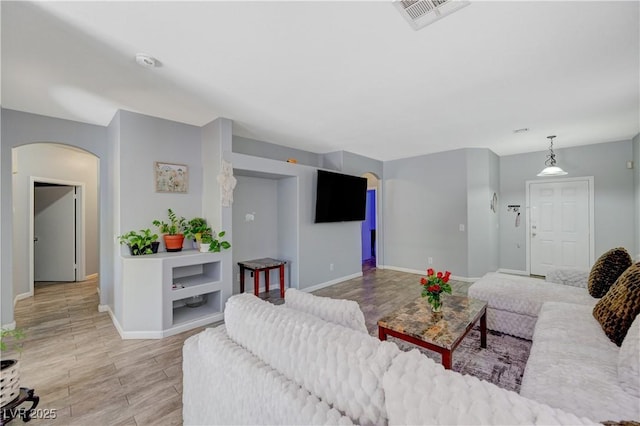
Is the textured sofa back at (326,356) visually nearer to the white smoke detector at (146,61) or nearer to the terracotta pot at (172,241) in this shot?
the white smoke detector at (146,61)

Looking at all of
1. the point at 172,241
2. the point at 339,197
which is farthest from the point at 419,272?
the point at 172,241

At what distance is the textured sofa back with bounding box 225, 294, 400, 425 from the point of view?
918mm

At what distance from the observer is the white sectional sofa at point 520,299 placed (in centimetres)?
266

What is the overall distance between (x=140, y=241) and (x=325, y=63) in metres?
2.78

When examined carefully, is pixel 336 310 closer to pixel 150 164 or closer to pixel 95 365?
pixel 95 365

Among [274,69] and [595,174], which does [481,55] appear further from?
[595,174]

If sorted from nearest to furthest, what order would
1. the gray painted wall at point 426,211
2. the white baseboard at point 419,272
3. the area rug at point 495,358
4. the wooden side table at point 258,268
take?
the area rug at point 495,358 < the wooden side table at point 258,268 < the white baseboard at point 419,272 < the gray painted wall at point 426,211

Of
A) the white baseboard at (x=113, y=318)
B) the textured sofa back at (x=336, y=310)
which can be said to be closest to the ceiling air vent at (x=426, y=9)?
the textured sofa back at (x=336, y=310)

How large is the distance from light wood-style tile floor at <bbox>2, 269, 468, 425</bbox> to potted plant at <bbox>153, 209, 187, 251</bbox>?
1.06 m

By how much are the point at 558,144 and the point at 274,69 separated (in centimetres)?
538

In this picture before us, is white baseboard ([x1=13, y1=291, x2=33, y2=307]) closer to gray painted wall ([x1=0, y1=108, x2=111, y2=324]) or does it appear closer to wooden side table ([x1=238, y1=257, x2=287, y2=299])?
gray painted wall ([x1=0, y1=108, x2=111, y2=324])

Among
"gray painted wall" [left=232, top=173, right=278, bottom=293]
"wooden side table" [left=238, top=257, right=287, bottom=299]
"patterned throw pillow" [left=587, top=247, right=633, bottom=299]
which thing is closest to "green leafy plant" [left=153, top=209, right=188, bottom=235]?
"gray painted wall" [left=232, top=173, right=278, bottom=293]

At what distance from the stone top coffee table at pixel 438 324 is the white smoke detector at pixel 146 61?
2.78 m

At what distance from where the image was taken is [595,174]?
191 inches
